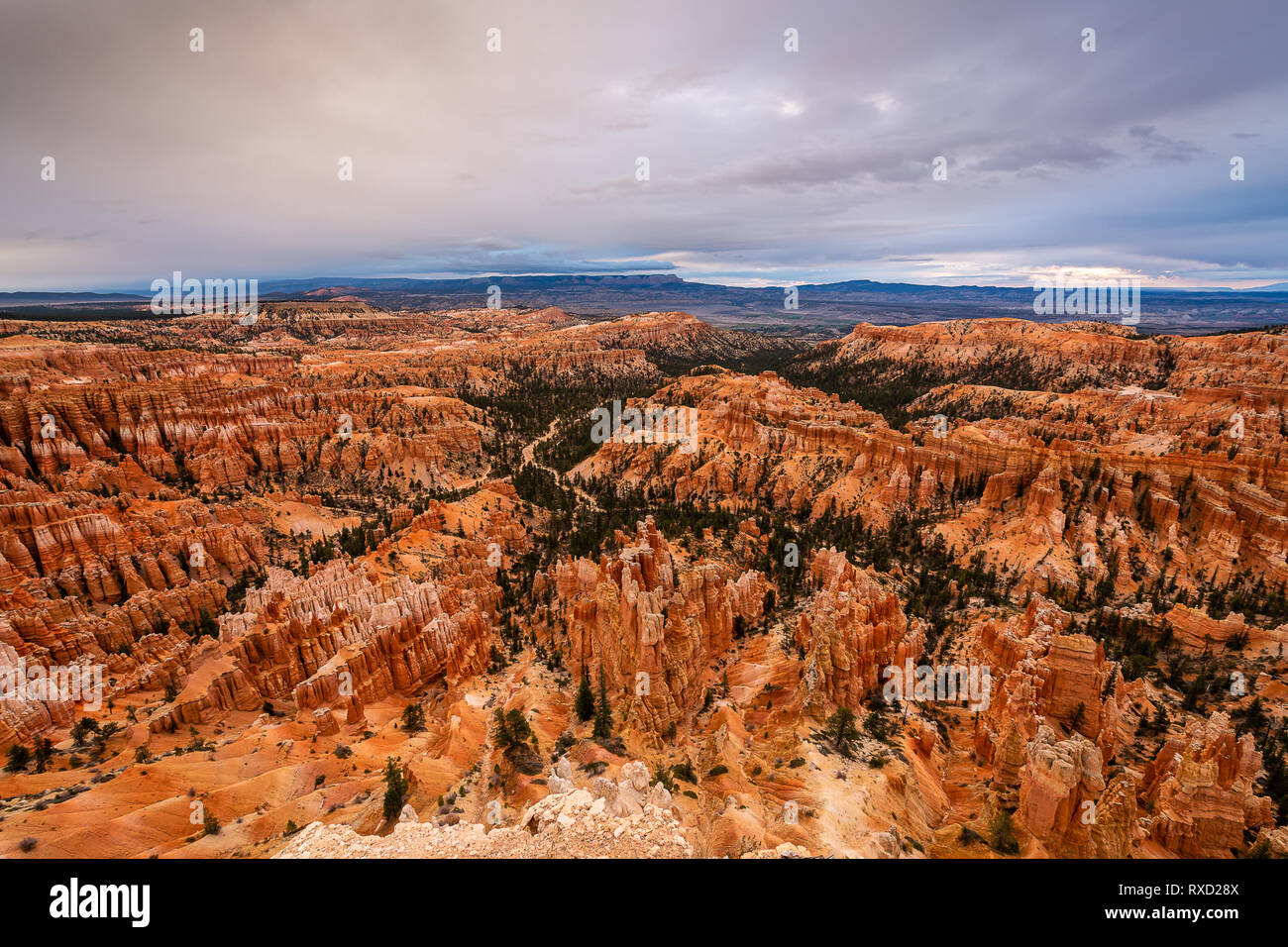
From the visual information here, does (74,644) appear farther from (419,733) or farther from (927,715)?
(927,715)

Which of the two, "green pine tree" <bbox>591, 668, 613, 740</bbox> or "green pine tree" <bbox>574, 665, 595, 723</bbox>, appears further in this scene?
"green pine tree" <bbox>574, 665, 595, 723</bbox>

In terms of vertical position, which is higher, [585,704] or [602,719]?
[602,719]

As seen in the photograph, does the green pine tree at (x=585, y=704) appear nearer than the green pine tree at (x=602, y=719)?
No

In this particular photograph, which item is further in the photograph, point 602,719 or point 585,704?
point 585,704

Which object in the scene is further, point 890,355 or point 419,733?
point 890,355

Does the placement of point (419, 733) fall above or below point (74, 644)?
below

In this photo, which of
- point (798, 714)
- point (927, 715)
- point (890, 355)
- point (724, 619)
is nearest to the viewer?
point (798, 714)
